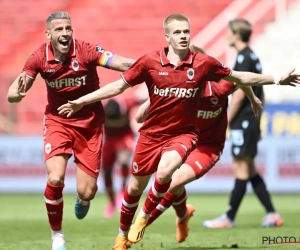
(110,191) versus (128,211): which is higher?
(110,191)

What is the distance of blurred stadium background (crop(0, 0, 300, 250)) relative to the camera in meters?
9.26

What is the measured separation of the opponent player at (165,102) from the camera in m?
6.91

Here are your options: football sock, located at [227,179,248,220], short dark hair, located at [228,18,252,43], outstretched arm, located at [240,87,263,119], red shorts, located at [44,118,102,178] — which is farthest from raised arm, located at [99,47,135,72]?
football sock, located at [227,179,248,220]

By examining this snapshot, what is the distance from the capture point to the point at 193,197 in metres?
15.3

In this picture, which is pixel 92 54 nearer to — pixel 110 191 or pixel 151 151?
pixel 151 151

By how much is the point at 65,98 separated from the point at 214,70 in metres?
1.58

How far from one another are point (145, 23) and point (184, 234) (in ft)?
40.2

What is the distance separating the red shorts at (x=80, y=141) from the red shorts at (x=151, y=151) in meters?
0.81

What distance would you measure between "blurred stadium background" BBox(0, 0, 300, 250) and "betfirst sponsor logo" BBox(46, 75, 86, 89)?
1.64 meters

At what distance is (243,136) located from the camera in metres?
9.86

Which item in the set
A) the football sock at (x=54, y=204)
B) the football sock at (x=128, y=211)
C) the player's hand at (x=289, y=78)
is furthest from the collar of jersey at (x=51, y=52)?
the player's hand at (x=289, y=78)

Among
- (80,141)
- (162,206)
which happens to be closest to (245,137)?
(162,206)

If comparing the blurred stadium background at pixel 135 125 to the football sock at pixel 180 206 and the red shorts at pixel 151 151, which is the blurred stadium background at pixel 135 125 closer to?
the football sock at pixel 180 206

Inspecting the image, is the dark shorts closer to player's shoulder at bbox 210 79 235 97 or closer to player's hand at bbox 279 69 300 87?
player's shoulder at bbox 210 79 235 97
